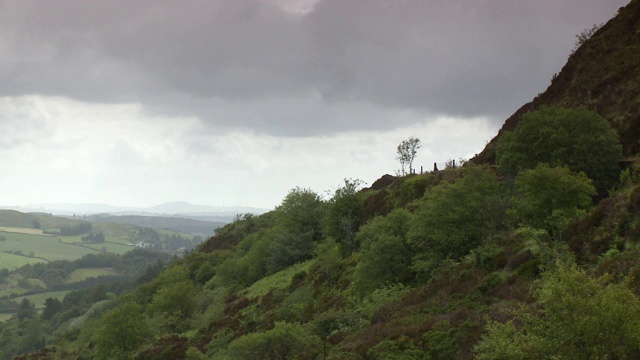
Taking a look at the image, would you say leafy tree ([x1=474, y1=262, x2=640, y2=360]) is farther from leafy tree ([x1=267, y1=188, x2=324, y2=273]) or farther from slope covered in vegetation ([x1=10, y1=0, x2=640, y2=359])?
leafy tree ([x1=267, y1=188, x2=324, y2=273])

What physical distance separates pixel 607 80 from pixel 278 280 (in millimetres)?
44233

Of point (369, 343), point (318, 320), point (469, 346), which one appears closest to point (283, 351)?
point (318, 320)

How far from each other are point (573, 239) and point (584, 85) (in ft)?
113

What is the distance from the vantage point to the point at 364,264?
41.5 metres

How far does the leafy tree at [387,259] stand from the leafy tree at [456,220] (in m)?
1.97

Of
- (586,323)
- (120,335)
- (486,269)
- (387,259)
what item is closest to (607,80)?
(387,259)

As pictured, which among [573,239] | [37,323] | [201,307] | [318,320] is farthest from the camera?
[37,323]

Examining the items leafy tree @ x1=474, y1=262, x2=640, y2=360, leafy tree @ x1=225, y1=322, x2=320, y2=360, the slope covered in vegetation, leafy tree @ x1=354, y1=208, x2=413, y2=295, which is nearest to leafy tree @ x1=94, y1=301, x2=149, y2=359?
the slope covered in vegetation

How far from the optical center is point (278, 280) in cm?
6662

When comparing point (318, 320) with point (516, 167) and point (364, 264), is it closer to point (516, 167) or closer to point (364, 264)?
point (364, 264)

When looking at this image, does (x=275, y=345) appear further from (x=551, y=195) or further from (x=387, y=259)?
(x=551, y=195)

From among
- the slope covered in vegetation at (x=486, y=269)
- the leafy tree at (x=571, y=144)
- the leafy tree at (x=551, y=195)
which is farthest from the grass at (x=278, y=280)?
the leafy tree at (x=551, y=195)

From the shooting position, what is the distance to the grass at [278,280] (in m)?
64.1

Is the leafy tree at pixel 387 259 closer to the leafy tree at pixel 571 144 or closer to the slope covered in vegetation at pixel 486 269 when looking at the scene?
the slope covered in vegetation at pixel 486 269
